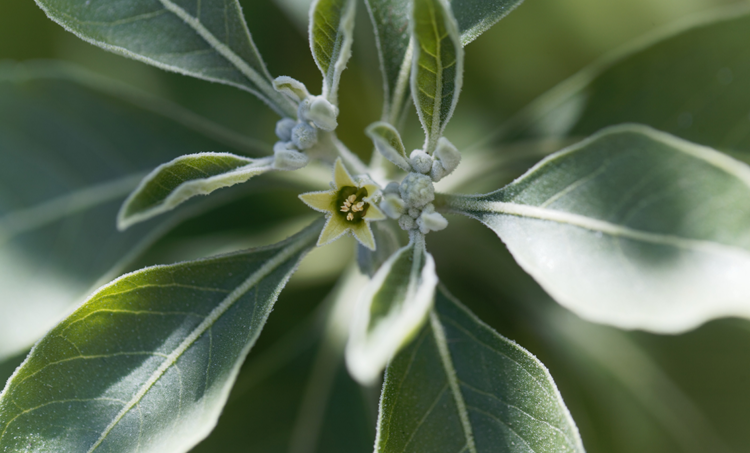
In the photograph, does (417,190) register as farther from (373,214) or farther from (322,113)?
(322,113)

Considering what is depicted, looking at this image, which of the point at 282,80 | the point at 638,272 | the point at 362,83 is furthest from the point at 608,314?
the point at 362,83

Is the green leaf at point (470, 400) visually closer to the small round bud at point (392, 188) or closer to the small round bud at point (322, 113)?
the small round bud at point (392, 188)

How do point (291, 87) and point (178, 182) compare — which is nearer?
point (178, 182)

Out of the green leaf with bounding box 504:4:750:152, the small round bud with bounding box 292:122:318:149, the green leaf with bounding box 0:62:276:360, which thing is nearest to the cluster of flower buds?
the small round bud with bounding box 292:122:318:149

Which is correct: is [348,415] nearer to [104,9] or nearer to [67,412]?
[67,412]

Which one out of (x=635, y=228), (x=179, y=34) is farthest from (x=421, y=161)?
(x=179, y=34)

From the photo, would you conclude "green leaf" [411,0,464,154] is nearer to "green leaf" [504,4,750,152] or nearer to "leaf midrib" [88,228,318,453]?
"leaf midrib" [88,228,318,453]

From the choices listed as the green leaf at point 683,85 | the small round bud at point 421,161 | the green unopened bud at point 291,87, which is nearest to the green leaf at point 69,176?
the green unopened bud at point 291,87
